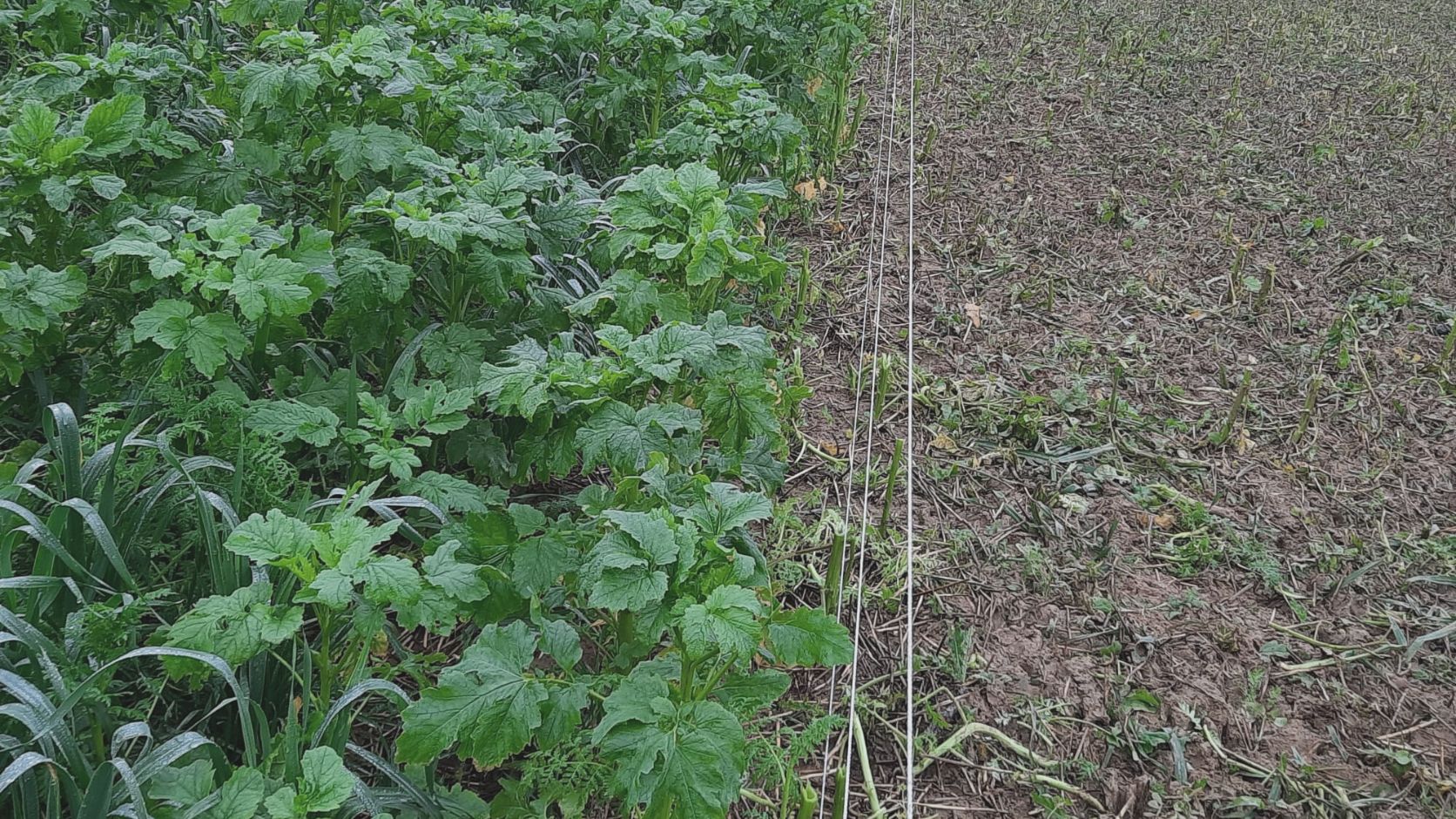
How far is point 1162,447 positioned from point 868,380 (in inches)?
37.6

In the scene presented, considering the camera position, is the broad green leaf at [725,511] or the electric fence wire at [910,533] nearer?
the broad green leaf at [725,511]

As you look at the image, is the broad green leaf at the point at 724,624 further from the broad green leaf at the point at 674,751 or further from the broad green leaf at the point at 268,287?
the broad green leaf at the point at 268,287

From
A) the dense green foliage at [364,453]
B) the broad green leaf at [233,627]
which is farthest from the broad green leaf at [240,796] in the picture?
the broad green leaf at [233,627]

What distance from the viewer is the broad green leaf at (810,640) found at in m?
1.52

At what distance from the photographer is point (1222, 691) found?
2279 mm

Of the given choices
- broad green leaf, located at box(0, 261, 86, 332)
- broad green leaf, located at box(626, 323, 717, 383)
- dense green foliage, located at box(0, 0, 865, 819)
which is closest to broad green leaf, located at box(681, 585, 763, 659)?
dense green foliage, located at box(0, 0, 865, 819)

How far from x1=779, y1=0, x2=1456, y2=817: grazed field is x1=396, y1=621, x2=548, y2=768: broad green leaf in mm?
906

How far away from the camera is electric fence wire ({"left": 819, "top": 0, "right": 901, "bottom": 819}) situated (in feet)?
6.82

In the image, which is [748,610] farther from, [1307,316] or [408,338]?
[1307,316]

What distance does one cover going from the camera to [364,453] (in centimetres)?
204

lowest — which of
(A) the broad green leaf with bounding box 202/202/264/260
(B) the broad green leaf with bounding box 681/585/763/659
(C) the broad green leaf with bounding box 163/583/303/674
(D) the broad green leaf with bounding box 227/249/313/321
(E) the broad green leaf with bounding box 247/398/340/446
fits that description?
(C) the broad green leaf with bounding box 163/583/303/674

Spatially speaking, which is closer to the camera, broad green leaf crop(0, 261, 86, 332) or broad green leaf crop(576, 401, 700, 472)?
broad green leaf crop(576, 401, 700, 472)

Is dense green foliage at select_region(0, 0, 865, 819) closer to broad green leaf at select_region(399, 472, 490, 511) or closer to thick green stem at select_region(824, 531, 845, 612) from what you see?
broad green leaf at select_region(399, 472, 490, 511)

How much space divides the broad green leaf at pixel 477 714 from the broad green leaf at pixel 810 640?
37 centimetres
